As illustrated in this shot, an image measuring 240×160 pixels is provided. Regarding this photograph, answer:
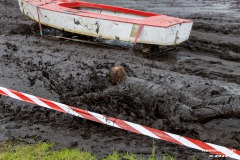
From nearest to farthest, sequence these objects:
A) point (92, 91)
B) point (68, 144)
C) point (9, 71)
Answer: point (68, 144), point (92, 91), point (9, 71)

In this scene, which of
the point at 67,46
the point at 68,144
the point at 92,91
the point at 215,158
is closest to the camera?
the point at 215,158

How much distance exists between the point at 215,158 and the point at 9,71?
5.20 metres

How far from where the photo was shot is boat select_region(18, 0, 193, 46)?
7527 millimetres

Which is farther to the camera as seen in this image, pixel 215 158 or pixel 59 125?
pixel 59 125

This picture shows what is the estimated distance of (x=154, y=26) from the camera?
7426mm

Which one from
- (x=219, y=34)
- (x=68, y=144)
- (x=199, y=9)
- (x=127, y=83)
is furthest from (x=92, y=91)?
(x=199, y=9)

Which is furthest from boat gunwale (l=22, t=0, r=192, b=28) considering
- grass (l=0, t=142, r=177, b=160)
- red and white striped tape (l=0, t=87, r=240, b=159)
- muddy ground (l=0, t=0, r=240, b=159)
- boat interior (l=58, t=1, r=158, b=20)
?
grass (l=0, t=142, r=177, b=160)

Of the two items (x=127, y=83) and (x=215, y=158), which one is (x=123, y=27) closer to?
(x=127, y=83)

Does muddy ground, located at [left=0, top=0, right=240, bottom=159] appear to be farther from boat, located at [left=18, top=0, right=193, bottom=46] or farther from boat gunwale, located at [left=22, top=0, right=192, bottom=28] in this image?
boat gunwale, located at [left=22, top=0, right=192, bottom=28]

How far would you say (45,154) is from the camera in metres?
4.22

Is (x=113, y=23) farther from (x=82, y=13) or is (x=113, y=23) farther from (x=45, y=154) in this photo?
(x=45, y=154)

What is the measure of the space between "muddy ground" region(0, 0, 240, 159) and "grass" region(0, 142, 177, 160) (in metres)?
0.17

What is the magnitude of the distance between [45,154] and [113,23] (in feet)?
14.9

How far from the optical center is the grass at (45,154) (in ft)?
13.5
